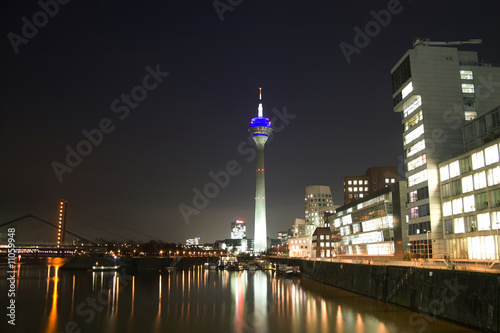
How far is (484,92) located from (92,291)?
77475mm

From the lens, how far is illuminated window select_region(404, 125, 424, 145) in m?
78.2

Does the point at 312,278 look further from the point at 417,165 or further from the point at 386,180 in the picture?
the point at 386,180

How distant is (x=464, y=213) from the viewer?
66.1m

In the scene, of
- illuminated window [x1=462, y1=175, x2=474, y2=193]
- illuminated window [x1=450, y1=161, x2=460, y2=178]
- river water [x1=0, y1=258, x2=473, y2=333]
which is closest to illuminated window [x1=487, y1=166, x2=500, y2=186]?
illuminated window [x1=462, y1=175, x2=474, y2=193]

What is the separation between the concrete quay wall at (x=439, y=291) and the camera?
28702mm

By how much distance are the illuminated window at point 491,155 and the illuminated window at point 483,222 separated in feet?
25.1

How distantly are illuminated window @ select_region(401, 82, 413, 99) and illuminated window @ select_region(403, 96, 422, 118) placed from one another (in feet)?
6.97

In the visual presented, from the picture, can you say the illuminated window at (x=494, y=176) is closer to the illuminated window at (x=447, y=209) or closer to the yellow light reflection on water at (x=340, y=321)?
the illuminated window at (x=447, y=209)

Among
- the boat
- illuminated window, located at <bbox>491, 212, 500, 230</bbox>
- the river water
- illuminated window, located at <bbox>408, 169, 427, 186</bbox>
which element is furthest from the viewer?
the boat

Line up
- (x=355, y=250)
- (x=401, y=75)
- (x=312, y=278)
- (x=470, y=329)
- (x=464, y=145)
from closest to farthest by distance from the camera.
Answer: (x=470, y=329)
(x=464, y=145)
(x=401, y=75)
(x=312, y=278)
(x=355, y=250)

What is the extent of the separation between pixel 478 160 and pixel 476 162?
0.53 meters

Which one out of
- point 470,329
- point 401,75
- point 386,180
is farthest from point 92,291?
point 386,180

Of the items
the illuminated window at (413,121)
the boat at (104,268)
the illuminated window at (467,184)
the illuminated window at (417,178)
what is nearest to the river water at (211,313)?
the illuminated window at (467,184)

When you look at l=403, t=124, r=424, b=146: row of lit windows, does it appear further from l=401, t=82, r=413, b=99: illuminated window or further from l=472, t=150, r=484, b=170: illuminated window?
l=472, t=150, r=484, b=170: illuminated window
